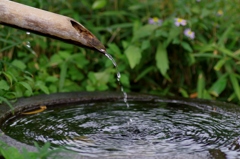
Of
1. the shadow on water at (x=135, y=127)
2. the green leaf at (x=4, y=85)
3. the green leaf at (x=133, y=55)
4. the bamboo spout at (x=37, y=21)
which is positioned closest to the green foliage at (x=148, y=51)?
the green leaf at (x=133, y=55)

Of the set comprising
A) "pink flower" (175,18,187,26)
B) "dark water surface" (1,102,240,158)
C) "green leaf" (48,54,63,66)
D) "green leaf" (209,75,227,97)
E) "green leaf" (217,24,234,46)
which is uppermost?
"pink flower" (175,18,187,26)

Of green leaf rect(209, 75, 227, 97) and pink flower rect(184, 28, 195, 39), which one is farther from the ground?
pink flower rect(184, 28, 195, 39)

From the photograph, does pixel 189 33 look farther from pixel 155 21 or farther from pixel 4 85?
pixel 4 85

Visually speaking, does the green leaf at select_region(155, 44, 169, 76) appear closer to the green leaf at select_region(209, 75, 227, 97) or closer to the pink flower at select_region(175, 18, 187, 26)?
the pink flower at select_region(175, 18, 187, 26)

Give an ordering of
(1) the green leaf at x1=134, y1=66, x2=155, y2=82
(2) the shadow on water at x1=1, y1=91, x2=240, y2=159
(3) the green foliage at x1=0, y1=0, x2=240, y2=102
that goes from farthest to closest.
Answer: (1) the green leaf at x1=134, y1=66, x2=155, y2=82 → (3) the green foliage at x1=0, y1=0, x2=240, y2=102 → (2) the shadow on water at x1=1, y1=91, x2=240, y2=159

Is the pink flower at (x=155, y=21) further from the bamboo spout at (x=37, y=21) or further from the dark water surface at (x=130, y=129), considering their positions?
the bamboo spout at (x=37, y=21)

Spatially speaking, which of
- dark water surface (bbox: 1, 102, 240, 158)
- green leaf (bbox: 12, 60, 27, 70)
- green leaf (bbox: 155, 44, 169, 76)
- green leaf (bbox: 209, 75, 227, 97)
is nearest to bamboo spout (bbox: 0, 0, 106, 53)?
dark water surface (bbox: 1, 102, 240, 158)

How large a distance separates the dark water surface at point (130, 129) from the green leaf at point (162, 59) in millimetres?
601

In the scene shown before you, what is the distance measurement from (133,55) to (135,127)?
1259 mm

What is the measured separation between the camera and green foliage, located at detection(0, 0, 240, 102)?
13.1 ft

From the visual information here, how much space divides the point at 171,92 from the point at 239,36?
80 centimetres

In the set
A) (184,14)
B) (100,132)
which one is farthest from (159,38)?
(100,132)

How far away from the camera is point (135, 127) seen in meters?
2.79

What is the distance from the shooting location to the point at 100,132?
2.67 meters
